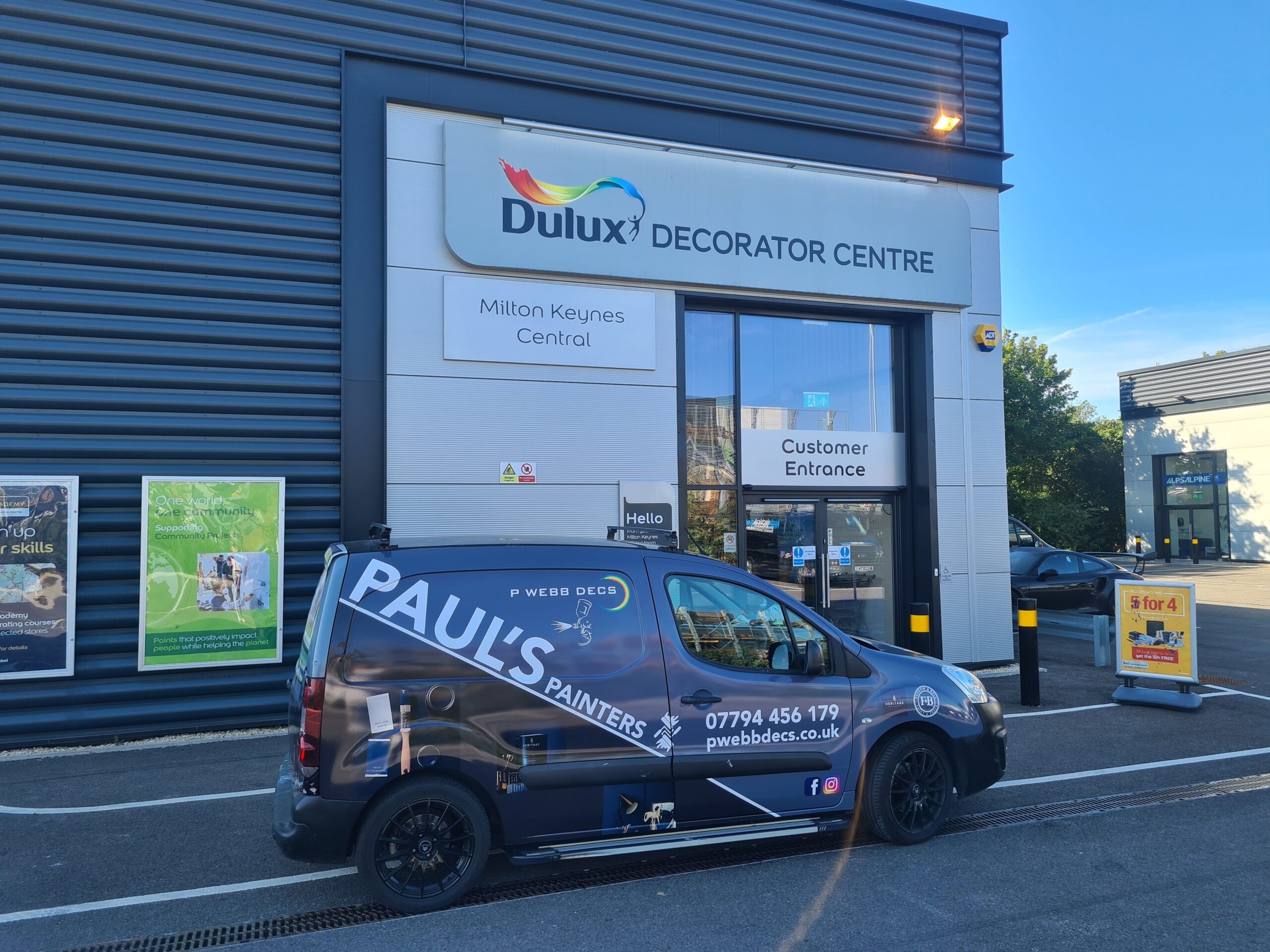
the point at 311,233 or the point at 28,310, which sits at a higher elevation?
the point at 311,233

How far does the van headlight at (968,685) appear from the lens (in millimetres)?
5227

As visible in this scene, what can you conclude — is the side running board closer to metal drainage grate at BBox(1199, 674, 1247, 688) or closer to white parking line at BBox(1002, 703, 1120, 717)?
white parking line at BBox(1002, 703, 1120, 717)

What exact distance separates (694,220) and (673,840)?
284 inches

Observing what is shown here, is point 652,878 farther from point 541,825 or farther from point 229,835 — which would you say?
point 229,835

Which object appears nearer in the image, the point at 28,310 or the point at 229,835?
the point at 229,835

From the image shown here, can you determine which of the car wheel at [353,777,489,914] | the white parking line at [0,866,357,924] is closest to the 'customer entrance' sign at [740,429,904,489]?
the car wheel at [353,777,489,914]

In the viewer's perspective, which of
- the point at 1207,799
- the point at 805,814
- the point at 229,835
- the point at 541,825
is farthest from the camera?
the point at 1207,799

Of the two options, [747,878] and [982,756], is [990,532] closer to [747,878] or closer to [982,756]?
[982,756]

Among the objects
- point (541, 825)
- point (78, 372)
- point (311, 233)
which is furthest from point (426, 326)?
point (541, 825)

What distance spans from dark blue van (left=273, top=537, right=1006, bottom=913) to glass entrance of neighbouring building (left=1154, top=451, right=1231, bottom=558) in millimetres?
32625

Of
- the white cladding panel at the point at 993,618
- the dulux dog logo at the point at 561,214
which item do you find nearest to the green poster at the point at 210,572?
the dulux dog logo at the point at 561,214

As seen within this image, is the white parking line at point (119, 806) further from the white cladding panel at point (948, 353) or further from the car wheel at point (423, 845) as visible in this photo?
the white cladding panel at point (948, 353)

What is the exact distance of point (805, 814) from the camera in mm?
4812

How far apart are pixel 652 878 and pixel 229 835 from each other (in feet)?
8.87
